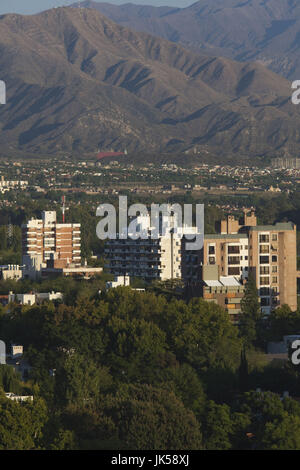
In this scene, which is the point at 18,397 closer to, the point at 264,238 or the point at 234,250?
the point at 234,250

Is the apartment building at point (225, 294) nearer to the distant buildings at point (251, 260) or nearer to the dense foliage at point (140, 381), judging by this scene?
the distant buildings at point (251, 260)

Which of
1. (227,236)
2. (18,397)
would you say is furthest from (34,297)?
(18,397)

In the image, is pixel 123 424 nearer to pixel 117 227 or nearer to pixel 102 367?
pixel 102 367

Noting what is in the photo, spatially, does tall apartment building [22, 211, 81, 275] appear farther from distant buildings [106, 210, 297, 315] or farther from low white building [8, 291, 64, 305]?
low white building [8, 291, 64, 305]

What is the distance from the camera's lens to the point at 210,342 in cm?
6975

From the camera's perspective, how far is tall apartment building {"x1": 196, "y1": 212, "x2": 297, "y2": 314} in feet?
300

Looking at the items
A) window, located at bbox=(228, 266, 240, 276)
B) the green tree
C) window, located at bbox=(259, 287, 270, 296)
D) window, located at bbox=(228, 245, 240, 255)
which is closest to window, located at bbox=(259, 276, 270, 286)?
window, located at bbox=(259, 287, 270, 296)

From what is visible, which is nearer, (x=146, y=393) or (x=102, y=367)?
(x=146, y=393)

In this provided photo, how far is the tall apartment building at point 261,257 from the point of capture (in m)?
91.6

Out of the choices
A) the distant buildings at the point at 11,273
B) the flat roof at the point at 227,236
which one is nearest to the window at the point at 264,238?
the flat roof at the point at 227,236

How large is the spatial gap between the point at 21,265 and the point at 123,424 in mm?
67809

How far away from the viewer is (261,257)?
306 feet

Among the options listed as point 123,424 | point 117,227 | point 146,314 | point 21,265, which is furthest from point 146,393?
point 117,227

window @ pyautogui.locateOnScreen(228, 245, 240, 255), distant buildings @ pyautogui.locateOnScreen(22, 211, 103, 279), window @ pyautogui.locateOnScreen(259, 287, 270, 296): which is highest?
distant buildings @ pyautogui.locateOnScreen(22, 211, 103, 279)
